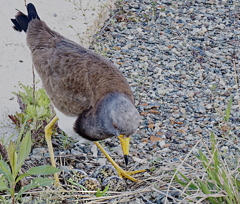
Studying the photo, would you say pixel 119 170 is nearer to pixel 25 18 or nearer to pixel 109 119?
pixel 109 119

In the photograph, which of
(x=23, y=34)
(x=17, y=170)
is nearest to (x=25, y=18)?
(x=23, y=34)

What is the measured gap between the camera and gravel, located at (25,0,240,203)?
17.2 feet

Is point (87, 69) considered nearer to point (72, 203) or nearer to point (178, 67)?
point (72, 203)

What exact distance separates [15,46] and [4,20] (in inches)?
28.5

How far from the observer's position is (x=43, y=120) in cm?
544

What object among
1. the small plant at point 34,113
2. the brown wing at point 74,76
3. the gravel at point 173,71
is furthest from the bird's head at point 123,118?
the small plant at point 34,113

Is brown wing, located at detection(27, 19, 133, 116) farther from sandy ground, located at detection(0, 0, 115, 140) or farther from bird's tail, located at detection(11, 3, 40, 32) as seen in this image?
sandy ground, located at detection(0, 0, 115, 140)

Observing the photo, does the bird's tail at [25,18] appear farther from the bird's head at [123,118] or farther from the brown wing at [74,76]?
the bird's head at [123,118]

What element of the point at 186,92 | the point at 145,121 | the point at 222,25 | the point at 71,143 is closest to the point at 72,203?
the point at 71,143

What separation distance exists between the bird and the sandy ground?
801 mm

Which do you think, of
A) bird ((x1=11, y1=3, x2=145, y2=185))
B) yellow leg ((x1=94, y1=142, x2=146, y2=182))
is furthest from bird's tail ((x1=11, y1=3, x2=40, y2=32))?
yellow leg ((x1=94, y1=142, x2=146, y2=182))

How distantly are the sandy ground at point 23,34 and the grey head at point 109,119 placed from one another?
1.24m

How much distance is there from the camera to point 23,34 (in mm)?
5852

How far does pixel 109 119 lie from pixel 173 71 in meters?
2.50
